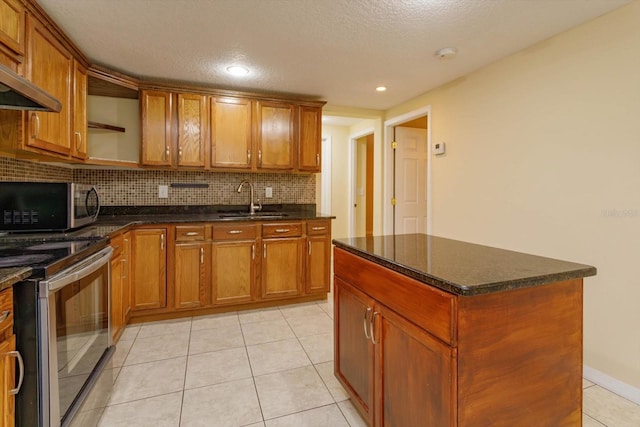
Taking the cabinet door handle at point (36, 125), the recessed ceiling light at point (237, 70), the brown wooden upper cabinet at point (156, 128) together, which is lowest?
the cabinet door handle at point (36, 125)

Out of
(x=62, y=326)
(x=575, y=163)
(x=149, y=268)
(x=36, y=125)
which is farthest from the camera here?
(x=149, y=268)

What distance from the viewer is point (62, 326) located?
1287mm

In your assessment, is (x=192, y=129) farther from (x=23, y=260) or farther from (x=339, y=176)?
(x=339, y=176)

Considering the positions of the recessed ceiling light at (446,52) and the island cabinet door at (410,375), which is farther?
the recessed ceiling light at (446,52)

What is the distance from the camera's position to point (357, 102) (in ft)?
12.7

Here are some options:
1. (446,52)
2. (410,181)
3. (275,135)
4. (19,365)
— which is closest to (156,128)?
(275,135)

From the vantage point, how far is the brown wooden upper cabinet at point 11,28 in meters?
1.62

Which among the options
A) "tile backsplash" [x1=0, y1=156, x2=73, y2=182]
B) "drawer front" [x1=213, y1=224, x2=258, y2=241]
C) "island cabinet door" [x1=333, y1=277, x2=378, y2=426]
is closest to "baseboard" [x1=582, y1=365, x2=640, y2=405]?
"island cabinet door" [x1=333, y1=277, x2=378, y2=426]

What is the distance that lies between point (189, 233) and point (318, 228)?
4.11 ft

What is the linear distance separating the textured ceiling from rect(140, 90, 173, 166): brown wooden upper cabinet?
0.19m

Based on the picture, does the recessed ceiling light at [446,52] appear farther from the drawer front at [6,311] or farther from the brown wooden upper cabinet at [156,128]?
the drawer front at [6,311]

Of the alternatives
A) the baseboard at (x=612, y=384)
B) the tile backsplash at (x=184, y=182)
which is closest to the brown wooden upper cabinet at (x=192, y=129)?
the tile backsplash at (x=184, y=182)

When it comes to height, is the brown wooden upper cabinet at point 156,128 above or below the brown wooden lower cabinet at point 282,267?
above

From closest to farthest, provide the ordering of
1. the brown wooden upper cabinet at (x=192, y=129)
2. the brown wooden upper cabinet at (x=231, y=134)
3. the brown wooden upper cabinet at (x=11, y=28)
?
the brown wooden upper cabinet at (x=11, y=28)
the brown wooden upper cabinet at (x=192, y=129)
the brown wooden upper cabinet at (x=231, y=134)
